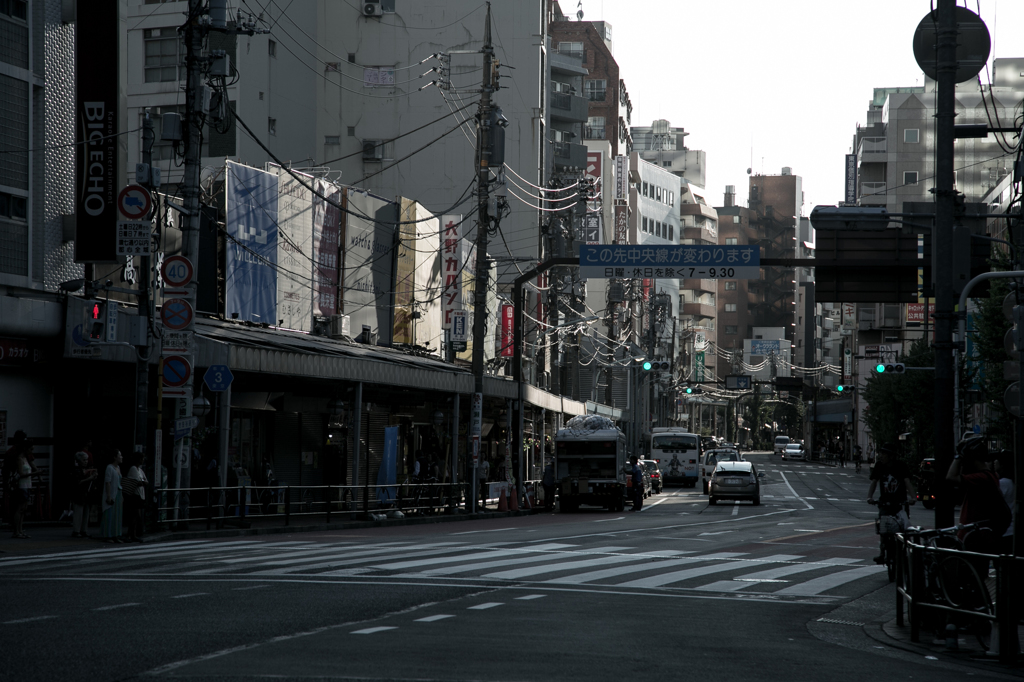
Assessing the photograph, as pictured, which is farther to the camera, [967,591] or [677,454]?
[677,454]

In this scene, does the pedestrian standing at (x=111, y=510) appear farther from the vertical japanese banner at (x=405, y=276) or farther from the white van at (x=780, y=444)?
the white van at (x=780, y=444)

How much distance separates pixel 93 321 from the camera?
904 inches

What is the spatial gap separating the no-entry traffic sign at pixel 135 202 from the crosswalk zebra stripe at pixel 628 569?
10.8 metres

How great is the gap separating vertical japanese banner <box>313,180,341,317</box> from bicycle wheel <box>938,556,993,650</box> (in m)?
29.2

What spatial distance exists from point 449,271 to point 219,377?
27892 millimetres

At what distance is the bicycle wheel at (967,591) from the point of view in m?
9.65

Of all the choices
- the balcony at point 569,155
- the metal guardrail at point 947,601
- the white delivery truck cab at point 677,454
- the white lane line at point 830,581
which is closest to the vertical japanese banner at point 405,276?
the white delivery truck cab at point 677,454

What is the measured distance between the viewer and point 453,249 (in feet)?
163

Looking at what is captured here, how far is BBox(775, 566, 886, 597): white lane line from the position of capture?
14773 millimetres

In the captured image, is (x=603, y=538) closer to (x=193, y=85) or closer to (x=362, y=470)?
(x=193, y=85)

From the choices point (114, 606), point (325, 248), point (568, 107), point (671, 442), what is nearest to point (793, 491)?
point (671, 442)

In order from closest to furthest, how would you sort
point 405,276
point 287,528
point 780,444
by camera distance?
point 287,528, point 405,276, point 780,444

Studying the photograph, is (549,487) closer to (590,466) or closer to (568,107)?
(590,466)

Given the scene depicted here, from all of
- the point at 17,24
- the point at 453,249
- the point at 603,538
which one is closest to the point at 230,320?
the point at 17,24
